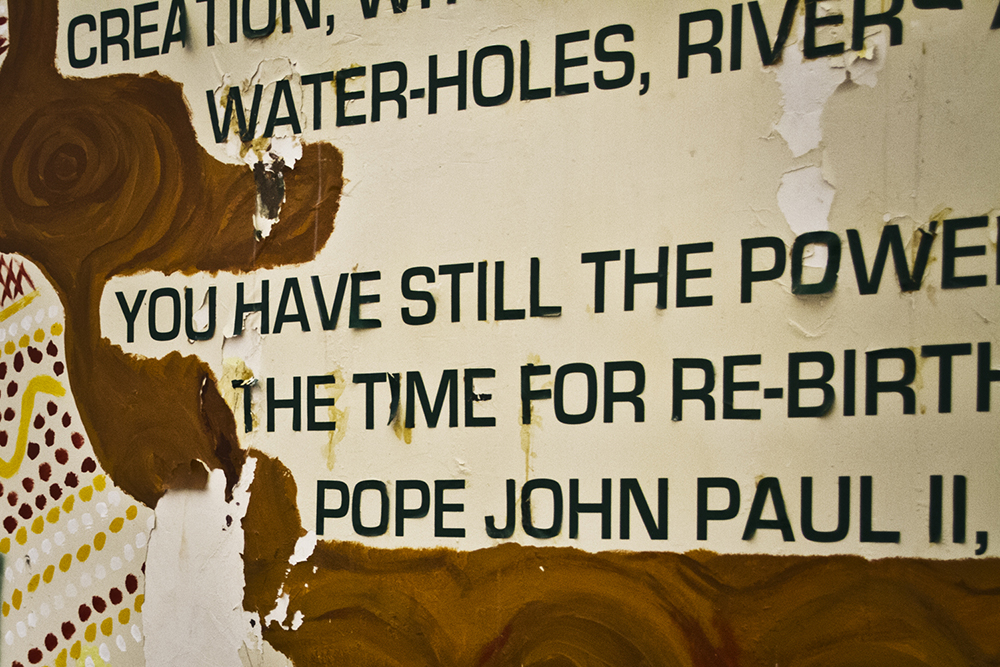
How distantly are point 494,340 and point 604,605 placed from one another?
60 cm

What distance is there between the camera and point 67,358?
2.26 m

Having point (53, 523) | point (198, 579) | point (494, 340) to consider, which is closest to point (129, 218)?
point (53, 523)

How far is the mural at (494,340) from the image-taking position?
5.49 feet

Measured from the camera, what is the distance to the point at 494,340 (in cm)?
193

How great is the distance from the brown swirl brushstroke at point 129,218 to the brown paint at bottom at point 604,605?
0.30 m

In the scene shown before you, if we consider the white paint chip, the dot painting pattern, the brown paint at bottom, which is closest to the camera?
the brown paint at bottom

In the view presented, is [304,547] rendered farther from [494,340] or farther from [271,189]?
[271,189]

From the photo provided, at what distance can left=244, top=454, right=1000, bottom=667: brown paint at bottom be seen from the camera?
1634mm

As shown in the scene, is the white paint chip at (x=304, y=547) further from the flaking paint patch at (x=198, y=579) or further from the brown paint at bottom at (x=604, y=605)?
the flaking paint patch at (x=198, y=579)

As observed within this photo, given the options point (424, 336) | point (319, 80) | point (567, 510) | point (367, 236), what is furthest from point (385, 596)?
point (319, 80)

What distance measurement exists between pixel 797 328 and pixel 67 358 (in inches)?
70.3

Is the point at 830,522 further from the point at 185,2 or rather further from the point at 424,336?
the point at 185,2

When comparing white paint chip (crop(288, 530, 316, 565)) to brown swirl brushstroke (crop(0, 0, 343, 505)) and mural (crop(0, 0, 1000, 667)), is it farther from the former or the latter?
brown swirl brushstroke (crop(0, 0, 343, 505))

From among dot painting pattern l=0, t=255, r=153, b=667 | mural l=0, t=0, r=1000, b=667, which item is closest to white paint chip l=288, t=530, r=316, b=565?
mural l=0, t=0, r=1000, b=667
